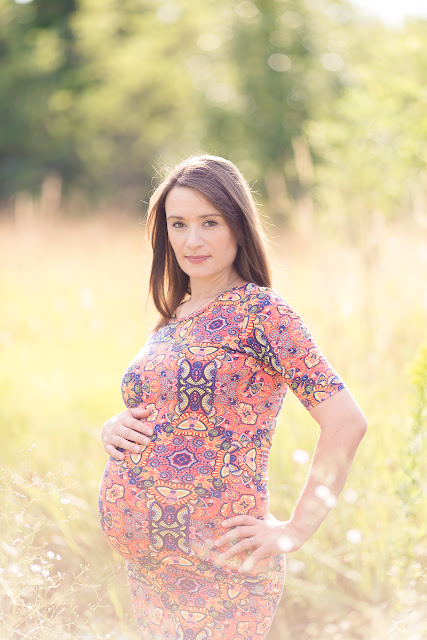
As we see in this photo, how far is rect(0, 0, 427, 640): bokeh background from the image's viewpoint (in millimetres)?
2115

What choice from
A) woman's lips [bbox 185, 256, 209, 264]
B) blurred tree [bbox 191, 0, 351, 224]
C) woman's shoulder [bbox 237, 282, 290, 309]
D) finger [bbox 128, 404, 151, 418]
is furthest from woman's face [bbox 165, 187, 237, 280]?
blurred tree [bbox 191, 0, 351, 224]

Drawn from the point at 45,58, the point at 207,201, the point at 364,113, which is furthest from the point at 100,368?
the point at 45,58

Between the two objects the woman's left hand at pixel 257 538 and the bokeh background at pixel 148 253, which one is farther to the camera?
the bokeh background at pixel 148 253

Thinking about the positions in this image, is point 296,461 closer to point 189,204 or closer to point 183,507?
point 183,507

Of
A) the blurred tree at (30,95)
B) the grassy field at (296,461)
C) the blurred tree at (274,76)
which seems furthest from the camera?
the blurred tree at (30,95)

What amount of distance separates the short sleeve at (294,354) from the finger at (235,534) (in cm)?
34

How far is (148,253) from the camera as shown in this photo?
2176mm

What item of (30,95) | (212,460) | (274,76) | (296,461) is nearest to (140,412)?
(212,460)

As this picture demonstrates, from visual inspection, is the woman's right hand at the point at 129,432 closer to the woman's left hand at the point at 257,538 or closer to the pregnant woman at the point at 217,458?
the pregnant woman at the point at 217,458

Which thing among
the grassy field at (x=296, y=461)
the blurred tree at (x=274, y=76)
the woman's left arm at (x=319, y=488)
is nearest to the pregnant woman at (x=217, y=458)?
the woman's left arm at (x=319, y=488)

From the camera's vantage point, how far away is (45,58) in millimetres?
18219

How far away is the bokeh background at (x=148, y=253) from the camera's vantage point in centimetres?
212

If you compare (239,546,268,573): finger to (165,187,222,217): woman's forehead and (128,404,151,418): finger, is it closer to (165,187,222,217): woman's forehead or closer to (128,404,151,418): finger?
(128,404,151,418): finger

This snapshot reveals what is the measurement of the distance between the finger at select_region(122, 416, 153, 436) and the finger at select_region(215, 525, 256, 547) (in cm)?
32
